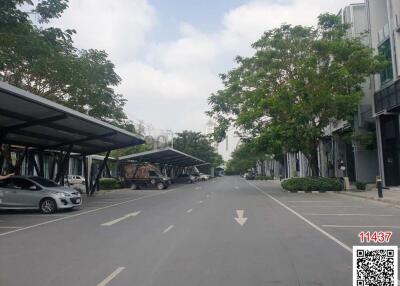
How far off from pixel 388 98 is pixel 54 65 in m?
21.3

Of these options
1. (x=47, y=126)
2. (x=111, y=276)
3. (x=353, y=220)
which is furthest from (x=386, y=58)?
(x=111, y=276)

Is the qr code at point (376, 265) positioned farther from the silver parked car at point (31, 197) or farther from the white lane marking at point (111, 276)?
the silver parked car at point (31, 197)

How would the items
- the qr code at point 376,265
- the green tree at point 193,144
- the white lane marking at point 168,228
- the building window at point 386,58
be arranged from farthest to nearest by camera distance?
the green tree at point 193,144, the building window at point 386,58, the white lane marking at point 168,228, the qr code at point 376,265

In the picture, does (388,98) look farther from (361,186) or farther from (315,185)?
(315,185)

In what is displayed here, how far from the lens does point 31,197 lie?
1947 cm

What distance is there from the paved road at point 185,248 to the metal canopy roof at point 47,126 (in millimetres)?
4448

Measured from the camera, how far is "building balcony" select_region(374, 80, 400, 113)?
1165 inches

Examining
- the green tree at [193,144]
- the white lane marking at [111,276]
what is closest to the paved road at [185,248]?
the white lane marking at [111,276]

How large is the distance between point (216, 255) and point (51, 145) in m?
22.7

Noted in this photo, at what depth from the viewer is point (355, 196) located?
2759 centimetres

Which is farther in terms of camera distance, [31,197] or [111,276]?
[31,197]

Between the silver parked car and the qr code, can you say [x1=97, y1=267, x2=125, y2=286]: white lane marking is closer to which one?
the qr code

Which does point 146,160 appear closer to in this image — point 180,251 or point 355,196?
point 355,196

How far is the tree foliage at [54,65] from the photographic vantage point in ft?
53.7
